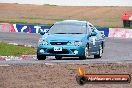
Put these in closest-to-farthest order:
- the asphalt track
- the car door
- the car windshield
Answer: the asphalt track
the car windshield
the car door

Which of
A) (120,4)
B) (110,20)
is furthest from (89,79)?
(120,4)

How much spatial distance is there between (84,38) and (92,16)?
41.7 metres

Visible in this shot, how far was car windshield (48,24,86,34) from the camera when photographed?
19.6m

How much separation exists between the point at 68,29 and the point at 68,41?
1.05 metres

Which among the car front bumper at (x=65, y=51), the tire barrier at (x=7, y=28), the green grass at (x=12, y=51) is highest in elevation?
the car front bumper at (x=65, y=51)

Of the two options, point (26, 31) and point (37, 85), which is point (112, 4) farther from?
point (37, 85)

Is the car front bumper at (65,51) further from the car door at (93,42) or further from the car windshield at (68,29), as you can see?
the car door at (93,42)

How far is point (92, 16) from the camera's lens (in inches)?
2393

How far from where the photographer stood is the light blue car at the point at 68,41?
1875 cm

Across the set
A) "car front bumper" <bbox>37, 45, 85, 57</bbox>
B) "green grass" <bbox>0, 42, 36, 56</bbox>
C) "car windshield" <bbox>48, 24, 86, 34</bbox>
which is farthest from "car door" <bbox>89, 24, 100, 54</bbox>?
"green grass" <bbox>0, 42, 36, 56</bbox>

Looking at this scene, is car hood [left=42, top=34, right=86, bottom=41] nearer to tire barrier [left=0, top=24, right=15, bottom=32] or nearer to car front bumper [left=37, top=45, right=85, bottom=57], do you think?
car front bumper [left=37, top=45, right=85, bottom=57]

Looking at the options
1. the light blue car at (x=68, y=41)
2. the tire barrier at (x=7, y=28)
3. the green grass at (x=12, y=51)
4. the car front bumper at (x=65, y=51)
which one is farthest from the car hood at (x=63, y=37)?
the tire barrier at (x=7, y=28)

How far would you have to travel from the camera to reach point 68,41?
61.5ft

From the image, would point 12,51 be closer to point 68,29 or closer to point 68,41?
point 68,29
